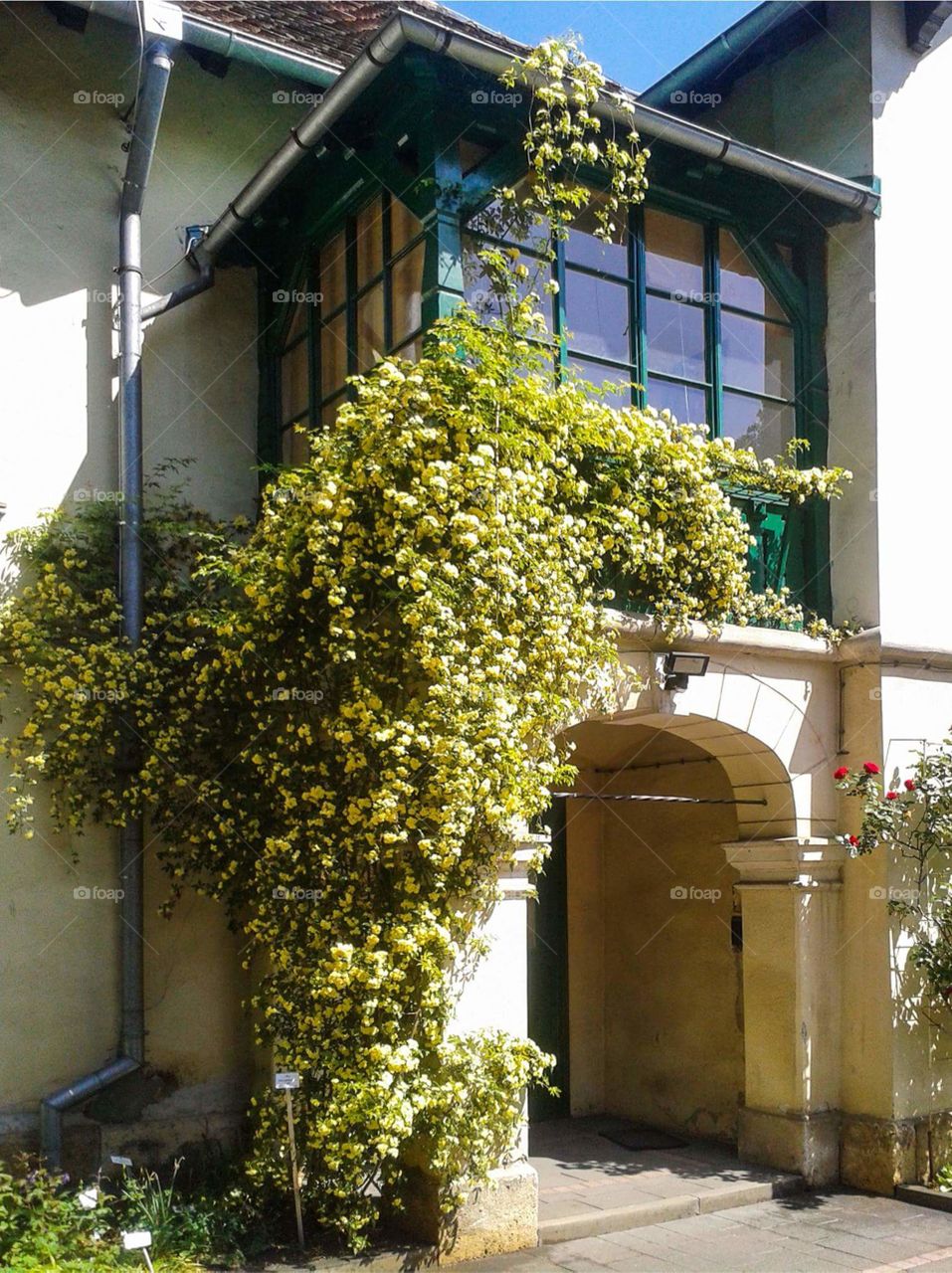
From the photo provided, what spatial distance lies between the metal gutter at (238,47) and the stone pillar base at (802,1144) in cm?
773

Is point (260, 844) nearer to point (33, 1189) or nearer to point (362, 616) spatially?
point (362, 616)

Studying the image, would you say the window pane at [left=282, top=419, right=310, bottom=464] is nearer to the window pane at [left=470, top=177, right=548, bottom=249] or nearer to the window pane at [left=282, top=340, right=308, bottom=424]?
the window pane at [left=282, top=340, right=308, bottom=424]

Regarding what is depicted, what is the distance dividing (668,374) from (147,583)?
364 cm

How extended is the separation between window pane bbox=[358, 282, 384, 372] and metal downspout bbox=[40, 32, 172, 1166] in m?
1.43

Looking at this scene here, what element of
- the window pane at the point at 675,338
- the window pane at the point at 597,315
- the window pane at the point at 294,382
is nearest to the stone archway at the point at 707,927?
the window pane at the point at 675,338

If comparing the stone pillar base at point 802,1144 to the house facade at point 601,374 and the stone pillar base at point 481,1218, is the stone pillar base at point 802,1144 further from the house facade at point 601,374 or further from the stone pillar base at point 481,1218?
the stone pillar base at point 481,1218

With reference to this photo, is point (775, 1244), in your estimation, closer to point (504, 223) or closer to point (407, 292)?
point (407, 292)

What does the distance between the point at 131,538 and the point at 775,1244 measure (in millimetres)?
5555

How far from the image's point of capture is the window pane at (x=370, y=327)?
8.30 metres

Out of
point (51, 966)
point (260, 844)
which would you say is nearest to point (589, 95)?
point (260, 844)

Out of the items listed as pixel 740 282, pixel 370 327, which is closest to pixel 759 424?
pixel 740 282

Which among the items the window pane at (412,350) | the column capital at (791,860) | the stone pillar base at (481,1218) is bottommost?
the stone pillar base at (481,1218)

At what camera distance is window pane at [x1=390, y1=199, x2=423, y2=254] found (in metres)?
7.91

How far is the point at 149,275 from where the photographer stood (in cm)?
880
